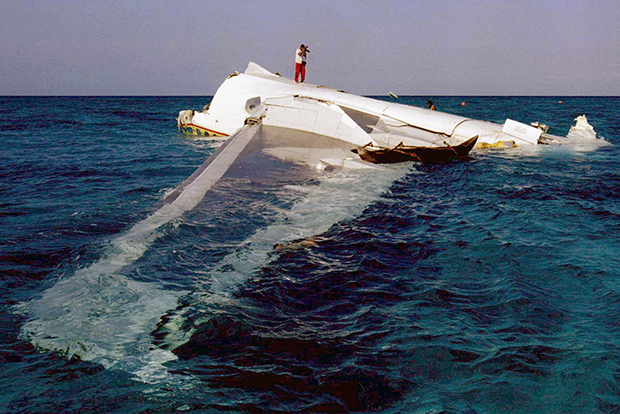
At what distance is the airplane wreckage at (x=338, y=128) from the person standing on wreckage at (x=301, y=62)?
0.92m

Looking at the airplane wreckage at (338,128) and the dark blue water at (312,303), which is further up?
the airplane wreckage at (338,128)

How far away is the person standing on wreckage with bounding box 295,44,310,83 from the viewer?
19.7 metres

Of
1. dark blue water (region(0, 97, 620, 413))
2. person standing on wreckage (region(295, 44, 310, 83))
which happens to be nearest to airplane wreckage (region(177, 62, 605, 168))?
person standing on wreckage (region(295, 44, 310, 83))

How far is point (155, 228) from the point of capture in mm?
6664

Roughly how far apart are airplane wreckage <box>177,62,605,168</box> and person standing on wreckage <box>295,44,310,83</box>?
0.92 meters

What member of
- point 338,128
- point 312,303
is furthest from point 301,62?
point 312,303

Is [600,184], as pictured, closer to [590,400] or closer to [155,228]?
[590,400]

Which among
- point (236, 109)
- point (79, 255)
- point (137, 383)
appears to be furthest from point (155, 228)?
point (236, 109)

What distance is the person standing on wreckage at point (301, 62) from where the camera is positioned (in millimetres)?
19672

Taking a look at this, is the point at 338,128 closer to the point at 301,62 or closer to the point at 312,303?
the point at 301,62

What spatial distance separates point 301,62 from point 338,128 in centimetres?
774

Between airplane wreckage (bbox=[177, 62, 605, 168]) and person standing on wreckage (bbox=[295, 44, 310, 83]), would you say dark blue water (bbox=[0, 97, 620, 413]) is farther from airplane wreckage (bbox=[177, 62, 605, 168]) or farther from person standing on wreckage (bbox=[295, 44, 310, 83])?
person standing on wreckage (bbox=[295, 44, 310, 83])

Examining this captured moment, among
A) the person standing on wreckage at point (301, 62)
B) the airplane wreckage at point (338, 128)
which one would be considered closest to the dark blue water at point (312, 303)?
the airplane wreckage at point (338, 128)

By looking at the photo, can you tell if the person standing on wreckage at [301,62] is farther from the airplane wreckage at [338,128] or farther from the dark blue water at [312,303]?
the dark blue water at [312,303]
